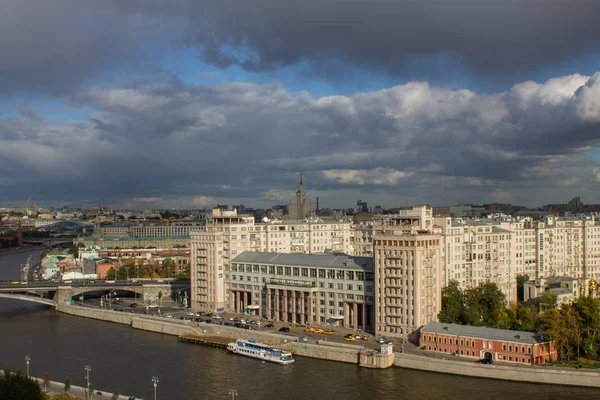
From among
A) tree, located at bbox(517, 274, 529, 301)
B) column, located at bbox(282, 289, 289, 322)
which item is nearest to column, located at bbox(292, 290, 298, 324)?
column, located at bbox(282, 289, 289, 322)

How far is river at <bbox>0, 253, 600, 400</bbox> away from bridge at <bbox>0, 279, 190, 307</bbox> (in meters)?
15.0

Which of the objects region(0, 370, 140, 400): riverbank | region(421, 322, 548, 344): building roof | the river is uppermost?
region(421, 322, 548, 344): building roof

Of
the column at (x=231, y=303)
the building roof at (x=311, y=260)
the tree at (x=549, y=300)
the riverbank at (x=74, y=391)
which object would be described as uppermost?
the building roof at (x=311, y=260)

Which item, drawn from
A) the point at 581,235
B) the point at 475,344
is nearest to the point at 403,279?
the point at 475,344

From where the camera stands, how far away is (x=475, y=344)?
4894cm

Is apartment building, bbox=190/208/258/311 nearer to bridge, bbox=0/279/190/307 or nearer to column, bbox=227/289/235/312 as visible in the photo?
column, bbox=227/289/235/312

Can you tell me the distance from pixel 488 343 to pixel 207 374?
2166 centimetres

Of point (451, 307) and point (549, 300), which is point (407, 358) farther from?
point (549, 300)

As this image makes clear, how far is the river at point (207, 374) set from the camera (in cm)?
4303

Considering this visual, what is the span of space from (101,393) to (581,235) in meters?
71.7

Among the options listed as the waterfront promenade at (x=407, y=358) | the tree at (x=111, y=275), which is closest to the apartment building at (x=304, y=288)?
the waterfront promenade at (x=407, y=358)

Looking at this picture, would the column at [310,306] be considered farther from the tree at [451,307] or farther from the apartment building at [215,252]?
the apartment building at [215,252]

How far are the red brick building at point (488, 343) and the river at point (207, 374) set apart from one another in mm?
3298

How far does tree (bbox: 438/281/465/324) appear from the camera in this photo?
56.2m
